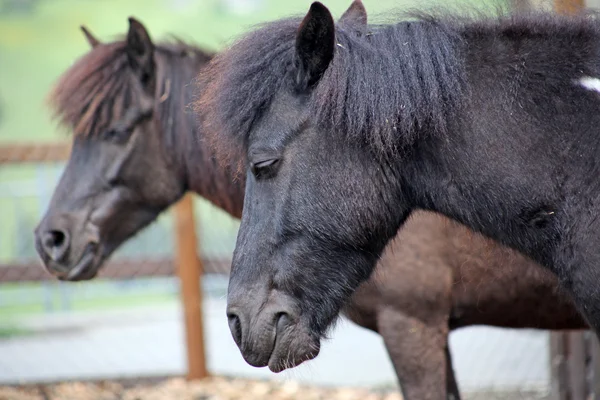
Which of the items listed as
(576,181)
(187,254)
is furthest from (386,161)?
(187,254)

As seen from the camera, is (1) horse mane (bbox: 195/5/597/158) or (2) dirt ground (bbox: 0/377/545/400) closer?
(1) horse mane (bbox: 195/5/597/158)

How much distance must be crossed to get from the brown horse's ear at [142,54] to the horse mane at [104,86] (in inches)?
1.8

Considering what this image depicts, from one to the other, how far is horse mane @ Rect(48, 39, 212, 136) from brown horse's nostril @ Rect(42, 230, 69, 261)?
593 millimetres

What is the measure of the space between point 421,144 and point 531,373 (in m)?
4.20

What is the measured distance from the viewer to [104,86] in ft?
13.2

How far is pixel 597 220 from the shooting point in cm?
221

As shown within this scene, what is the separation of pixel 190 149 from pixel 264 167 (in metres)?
1.59

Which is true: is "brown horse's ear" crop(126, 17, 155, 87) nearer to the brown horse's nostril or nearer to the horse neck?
the horse neck

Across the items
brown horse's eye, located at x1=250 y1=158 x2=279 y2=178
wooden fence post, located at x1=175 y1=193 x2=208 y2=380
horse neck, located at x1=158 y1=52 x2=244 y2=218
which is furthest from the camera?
wooden fence post, located at x1=175 y1=193 x2=208 y2=380

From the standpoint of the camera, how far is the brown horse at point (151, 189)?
3.60 metres

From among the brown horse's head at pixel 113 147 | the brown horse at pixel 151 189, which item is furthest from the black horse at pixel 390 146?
the brown horse's head at pixel 113 147

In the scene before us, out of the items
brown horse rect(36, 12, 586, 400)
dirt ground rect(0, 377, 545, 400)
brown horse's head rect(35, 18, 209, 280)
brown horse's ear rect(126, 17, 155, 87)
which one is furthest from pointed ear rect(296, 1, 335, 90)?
dirt ground rect(0, 377, 545, 400)

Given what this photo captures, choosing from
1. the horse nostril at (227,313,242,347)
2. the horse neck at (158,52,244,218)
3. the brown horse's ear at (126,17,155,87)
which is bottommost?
the horse neck at (158,52,244,218)

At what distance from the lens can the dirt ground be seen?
5.47 meters
